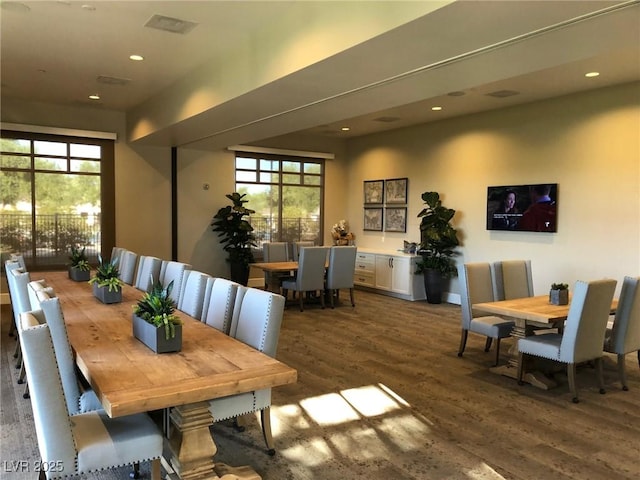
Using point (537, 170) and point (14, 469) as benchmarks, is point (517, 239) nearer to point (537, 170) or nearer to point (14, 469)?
point (537, 170)

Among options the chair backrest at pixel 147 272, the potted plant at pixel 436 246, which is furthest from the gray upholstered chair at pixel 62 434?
the potted plant at pixel 436 246

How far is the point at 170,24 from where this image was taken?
14.2ft

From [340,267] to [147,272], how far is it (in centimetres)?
328

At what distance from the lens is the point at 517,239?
281 inches

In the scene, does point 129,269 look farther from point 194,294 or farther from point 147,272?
point 194,294

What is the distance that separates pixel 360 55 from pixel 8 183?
6.50 m

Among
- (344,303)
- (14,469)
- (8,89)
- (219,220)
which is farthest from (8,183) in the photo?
(14,469)

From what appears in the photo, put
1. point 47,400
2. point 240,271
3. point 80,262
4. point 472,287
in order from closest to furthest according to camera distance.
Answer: point 47,400 → point 472,287 → point 80,262 → point 240,271

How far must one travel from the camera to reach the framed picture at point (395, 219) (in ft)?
29.8

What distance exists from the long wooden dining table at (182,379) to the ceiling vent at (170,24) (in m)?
2.85

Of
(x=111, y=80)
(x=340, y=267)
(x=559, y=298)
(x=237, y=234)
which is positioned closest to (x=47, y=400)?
(x=559, y=298)

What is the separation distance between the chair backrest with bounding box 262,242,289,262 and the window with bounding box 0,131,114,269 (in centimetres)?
267

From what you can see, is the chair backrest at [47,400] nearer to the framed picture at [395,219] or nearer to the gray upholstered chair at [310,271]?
the gray upholstered chair at [310,271]

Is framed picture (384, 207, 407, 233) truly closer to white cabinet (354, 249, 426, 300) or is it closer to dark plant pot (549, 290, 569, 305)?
white cabinet (354, 249, 426, 300)
